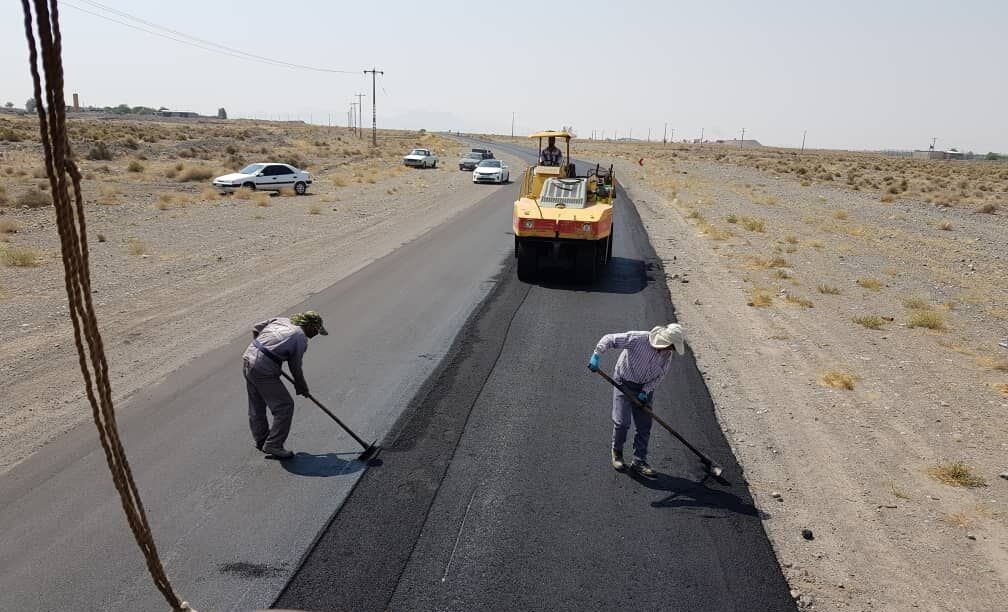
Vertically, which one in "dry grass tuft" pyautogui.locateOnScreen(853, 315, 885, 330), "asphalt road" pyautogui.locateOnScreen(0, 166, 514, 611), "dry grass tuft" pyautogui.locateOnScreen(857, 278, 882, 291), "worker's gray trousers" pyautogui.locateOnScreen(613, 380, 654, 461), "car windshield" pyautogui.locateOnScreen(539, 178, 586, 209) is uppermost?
"car windshield" pyautogui.locateOnScreen(539, 178, 586, 209)

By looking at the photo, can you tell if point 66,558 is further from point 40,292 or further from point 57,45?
point 40,292

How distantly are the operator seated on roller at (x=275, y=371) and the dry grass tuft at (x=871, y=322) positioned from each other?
32.6 ft

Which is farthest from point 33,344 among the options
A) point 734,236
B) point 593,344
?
point 734,236

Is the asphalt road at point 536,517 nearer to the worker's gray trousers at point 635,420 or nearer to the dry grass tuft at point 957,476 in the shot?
the worker's gray trousers at point 635,420

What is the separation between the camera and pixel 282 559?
5.09 metres

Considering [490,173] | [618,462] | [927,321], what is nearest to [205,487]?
[618,462]

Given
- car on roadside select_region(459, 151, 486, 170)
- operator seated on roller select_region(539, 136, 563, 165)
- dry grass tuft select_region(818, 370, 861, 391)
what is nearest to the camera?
dry grass tuft select_region(818, 370, 861, 391)

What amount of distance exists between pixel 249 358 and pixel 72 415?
2570 millimetres

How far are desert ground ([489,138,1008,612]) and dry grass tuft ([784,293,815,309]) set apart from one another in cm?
5

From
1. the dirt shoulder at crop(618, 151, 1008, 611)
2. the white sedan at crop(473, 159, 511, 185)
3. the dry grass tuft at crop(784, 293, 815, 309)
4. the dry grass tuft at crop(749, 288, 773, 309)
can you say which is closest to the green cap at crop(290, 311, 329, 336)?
the dirt shoulder at crop(618, 151, 1008, 611)

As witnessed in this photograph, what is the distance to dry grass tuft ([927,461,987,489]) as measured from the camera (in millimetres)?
6680

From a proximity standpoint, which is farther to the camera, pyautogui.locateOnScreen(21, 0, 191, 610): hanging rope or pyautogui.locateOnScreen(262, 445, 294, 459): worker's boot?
pyautogui.locateOnScreen(262, 445, 294, 459): worker's boot

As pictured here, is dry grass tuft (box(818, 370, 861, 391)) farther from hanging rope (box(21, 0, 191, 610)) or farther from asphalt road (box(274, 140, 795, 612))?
hanging rope (box(21, 0, 191, 610))

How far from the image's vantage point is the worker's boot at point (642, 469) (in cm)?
652
